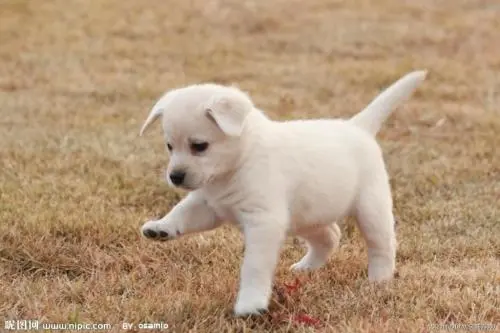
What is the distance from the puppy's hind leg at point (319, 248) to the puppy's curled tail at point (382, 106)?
482mm

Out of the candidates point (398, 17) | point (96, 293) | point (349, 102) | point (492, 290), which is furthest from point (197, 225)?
point (398, 17)

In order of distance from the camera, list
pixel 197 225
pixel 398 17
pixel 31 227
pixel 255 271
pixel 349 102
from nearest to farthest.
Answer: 1. pixel 255 271
2. pixel 197 225
3. pixel 31 227
4. pixel 349 102
5. pixel 398 17

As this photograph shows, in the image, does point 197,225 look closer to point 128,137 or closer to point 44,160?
point 44,160

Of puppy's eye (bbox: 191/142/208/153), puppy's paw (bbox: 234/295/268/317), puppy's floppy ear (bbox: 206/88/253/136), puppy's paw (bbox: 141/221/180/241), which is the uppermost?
puppy's floppy ear (bbox: 206/88/253/136)

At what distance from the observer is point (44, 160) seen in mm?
6551

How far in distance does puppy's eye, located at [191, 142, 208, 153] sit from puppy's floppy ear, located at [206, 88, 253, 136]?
0.11m

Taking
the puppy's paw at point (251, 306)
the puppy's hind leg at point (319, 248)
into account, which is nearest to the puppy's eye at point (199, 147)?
the puppy's paw at point (251, 306)

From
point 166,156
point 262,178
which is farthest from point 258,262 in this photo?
point 166,156

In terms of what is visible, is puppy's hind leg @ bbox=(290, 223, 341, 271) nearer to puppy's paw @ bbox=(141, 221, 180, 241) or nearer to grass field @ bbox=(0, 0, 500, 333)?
grass field @ bbox=(0, 0, 500, 333)

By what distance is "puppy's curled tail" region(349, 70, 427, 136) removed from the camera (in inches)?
172

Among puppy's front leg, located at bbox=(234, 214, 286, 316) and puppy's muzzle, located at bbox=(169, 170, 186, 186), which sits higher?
puppy's muzzle, located at bbox=(169, 170, 186, 186)

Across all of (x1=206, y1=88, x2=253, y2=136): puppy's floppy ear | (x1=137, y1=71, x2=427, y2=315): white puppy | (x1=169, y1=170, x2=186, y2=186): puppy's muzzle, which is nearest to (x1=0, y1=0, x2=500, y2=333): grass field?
(x1=137, y1=71, x2=427, y2=315): white puppy

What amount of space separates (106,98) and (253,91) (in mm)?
1480

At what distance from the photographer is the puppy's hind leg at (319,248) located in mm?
4414
